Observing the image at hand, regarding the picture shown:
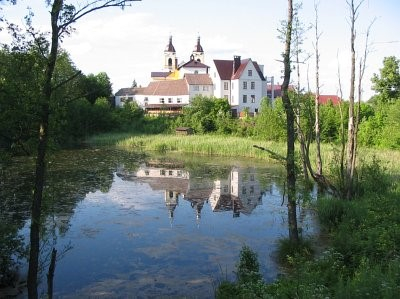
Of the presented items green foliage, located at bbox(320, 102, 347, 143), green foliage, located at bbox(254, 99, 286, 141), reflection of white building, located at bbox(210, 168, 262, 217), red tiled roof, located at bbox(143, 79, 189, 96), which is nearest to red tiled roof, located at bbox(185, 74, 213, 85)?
red tiled roof, located at bbox(143, 79, 189, 96)

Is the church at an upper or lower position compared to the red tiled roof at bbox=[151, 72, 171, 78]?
lower

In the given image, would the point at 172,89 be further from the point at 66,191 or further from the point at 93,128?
the point at 66,191

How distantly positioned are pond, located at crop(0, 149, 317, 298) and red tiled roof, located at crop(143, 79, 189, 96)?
1534 inches

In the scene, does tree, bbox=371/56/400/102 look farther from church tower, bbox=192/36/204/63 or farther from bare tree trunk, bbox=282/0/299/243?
church tower, bbox=192/36/204/63

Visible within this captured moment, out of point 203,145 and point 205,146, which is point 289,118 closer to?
point 205,146

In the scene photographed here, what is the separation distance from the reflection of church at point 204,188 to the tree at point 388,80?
1805cm

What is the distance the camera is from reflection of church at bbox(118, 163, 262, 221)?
1577 cm

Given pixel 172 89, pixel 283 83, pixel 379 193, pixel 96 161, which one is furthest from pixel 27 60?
pixel 172 89

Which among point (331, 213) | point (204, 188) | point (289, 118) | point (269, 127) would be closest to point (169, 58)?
point (269, 127)

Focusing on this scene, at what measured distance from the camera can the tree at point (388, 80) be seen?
35.8 m

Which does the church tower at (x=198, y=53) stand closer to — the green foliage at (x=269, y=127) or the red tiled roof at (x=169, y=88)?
the red tiled roof at (x=169, y=88)

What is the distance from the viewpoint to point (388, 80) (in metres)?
36.1

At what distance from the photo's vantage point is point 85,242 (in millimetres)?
11305

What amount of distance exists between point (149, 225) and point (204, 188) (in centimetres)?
632
